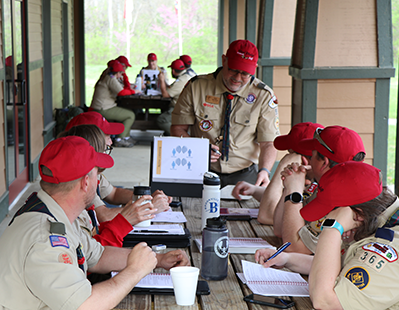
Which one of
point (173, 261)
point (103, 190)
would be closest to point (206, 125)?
point (103, 190)

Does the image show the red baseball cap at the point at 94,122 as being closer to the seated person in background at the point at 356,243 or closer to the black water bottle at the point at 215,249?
the black water bottle at the point at 215,249

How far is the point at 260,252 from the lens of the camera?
187 cm

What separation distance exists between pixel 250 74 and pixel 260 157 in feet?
1.95

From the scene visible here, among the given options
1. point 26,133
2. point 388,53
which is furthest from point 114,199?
point 26,133

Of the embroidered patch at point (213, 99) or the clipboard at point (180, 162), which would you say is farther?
the embroidered patch at point (213, 99)

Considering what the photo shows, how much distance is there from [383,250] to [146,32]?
17.8m

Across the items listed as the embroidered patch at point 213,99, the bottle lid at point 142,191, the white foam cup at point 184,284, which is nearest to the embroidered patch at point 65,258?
the white foam cup at point 184,284

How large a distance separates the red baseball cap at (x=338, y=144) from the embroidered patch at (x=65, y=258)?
1.11 m

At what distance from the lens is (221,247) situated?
66.7 inches

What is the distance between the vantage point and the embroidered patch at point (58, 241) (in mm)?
1313

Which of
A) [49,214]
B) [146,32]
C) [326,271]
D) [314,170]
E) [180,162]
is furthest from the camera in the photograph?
[146,32]

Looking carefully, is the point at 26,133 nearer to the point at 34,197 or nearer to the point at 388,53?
the point at 388,53

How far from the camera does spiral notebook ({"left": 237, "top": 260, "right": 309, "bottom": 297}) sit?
165 cm

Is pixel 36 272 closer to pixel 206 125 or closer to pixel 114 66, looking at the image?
pixel 206 125
